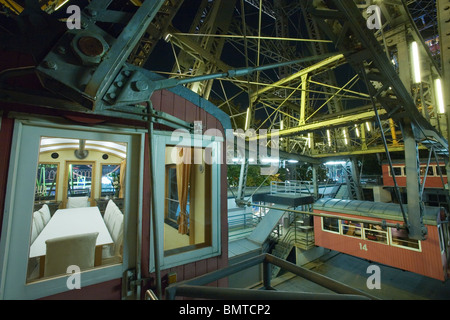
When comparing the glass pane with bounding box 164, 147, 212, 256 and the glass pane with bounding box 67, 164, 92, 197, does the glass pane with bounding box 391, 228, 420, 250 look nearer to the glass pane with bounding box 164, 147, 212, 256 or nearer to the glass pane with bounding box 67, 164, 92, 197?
the glass pane with bounding box 164, 147, 212, 256

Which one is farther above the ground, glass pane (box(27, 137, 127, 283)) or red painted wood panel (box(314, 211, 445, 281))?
glass pane (box(27, 137, 127, 283))

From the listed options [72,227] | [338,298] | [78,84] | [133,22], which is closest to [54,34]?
[78,84]

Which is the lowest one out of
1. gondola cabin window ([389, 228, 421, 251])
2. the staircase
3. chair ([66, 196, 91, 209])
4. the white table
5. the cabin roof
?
the staircase

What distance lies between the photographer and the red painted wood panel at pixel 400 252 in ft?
26.9

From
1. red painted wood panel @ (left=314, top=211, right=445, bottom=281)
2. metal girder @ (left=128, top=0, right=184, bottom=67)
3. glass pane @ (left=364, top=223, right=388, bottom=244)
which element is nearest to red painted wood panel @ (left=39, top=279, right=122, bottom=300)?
metal girder @ (left=128, top=0, right=184, bottom=67)

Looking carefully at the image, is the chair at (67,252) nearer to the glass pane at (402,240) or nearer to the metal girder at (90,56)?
the metal girder at (90,56)

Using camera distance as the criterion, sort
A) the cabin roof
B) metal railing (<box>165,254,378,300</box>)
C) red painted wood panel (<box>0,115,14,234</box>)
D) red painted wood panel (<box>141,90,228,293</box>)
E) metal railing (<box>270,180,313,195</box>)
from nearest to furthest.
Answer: metal railing (<box>165,254,378,300</box>) → red painted wood panel (<box>0,115,14,234</box>) → red painted wood panel (<box>141,90,228,293</box>) → the cabin roof → metal railing (<box>270,180,313,195</box>)

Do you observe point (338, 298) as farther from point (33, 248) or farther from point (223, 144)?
point (33, 248)

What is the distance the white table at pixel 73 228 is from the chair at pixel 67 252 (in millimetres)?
581

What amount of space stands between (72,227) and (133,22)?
579cm

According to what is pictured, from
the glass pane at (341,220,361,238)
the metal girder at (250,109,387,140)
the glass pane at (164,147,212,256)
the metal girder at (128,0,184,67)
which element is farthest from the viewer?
the glass pane at (341,220,361,238)

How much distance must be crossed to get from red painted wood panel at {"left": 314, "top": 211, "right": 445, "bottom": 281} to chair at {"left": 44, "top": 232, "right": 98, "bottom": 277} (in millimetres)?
12313

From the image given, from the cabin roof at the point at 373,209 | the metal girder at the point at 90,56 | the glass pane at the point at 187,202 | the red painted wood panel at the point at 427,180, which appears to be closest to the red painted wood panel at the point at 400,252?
the cabin roof at the point at 373,209

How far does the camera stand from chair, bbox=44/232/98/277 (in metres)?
2.93
